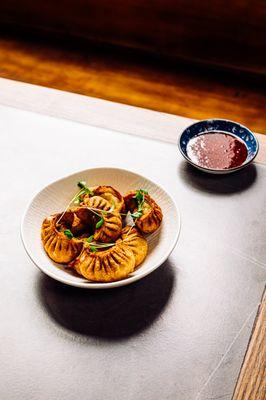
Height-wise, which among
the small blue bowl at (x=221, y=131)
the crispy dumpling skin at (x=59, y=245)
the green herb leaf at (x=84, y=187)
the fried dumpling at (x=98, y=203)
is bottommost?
the crispy dumpling skin at (x=59, y=245)

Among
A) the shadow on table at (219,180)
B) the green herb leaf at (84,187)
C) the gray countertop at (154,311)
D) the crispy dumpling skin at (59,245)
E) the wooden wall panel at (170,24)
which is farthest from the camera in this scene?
the wooden wall panel at (170,24)

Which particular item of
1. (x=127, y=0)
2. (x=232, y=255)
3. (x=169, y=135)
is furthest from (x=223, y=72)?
(x=232, y=255)

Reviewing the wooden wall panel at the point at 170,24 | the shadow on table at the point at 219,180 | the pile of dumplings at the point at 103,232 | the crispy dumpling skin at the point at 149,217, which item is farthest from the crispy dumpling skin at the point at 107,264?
the wooden wall panel at the point at 170,24

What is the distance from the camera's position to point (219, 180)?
141 cm

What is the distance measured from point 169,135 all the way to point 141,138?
0.29 feet

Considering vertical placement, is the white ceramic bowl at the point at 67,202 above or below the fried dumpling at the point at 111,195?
below

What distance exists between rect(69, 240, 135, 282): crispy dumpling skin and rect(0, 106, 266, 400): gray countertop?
89mm

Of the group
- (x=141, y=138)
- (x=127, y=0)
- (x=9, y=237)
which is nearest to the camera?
(x=9, y=237)

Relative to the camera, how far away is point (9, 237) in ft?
4.09

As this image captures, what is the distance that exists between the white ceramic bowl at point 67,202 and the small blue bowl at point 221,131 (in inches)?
9.1

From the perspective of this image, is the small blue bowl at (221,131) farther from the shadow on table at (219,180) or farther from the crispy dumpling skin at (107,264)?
the crispy dumpling skin at (107,264)

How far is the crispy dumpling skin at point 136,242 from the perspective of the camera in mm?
1086

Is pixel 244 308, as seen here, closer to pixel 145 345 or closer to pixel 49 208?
pixel 145 345

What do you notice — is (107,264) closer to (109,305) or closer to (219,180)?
(109,305)
